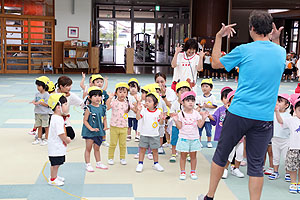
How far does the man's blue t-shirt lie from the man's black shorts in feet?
0.16

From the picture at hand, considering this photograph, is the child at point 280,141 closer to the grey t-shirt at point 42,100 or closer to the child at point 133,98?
the child at point 133,98

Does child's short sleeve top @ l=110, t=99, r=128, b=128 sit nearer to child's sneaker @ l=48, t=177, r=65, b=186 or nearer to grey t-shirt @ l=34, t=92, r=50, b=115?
child's sneaker @ l=48, t=177, r=65, b=186

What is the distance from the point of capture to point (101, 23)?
25328 mm

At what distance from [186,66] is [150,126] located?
1.66m

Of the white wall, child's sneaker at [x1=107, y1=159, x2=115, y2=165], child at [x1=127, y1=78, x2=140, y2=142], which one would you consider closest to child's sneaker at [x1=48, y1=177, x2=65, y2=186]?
child's sneaker at [x1=107, y1=159, x2=115, y2=165]

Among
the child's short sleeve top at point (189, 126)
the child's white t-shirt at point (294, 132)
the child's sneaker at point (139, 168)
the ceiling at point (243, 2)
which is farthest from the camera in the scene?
the ceiling at point (243, 2)

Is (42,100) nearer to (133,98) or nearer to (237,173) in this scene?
(133,98)

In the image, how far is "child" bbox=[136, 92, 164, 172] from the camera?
473 centimetres

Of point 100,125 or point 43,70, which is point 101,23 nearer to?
point 43,70

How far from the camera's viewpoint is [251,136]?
10.3 ft

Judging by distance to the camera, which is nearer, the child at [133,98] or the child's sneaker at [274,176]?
the child's sneaker at [274,176]

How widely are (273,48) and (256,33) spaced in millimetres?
187

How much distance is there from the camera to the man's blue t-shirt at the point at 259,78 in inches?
120

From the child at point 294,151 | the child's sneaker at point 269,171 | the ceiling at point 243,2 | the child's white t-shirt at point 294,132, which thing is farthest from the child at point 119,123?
the ceiling at point 243,2
